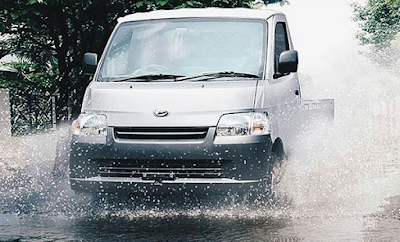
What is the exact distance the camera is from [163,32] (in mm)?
9492

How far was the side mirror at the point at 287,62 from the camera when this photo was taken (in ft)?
29.4

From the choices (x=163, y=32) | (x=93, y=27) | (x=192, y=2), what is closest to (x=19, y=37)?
(x=93, y=27)

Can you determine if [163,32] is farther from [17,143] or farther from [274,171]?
[17,143]

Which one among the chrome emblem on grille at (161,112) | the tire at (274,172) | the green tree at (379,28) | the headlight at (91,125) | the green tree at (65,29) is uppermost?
the chrome emblem on grille at (161,112)

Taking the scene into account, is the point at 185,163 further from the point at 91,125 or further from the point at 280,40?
the point at 280,40

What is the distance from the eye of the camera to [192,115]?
8148 mm

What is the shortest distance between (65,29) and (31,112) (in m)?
3.72

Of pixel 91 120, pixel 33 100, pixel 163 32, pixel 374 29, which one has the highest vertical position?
pixel 163 32

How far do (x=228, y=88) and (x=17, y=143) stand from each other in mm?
13666

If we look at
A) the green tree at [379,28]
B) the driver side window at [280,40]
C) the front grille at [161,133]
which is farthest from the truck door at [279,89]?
the green tree at [379,28]

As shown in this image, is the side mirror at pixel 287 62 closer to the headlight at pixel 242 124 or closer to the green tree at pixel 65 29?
the headlight at pixel 242 124

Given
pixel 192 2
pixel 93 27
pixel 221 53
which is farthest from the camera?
pixel 93 27

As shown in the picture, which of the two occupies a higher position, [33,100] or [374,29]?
[33,100]

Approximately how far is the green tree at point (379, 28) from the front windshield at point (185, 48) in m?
42.8
